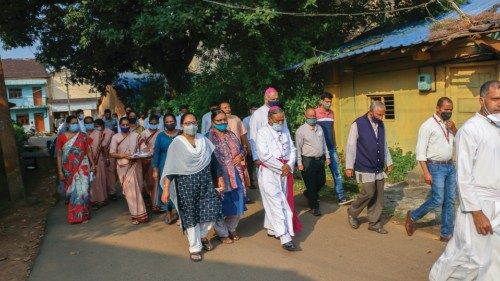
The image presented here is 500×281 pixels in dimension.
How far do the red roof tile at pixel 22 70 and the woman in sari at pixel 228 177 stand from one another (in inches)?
2095

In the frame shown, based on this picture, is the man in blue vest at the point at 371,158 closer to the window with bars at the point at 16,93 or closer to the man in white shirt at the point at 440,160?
the man in white shirt at the point at 440,160

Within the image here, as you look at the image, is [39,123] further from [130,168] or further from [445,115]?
[445,115]

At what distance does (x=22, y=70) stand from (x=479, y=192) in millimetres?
59572

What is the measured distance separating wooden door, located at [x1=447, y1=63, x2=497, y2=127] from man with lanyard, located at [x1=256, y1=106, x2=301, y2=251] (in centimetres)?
464

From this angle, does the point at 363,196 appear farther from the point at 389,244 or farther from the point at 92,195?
the point at 92,195

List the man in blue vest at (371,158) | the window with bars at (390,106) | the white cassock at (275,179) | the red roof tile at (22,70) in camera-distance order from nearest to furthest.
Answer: the white cassock at (275,179) < the man in blue vest at (371,158) < the window with bars at (390,106) < the red roof tile at (22,70)

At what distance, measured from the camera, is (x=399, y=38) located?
31.9 feet

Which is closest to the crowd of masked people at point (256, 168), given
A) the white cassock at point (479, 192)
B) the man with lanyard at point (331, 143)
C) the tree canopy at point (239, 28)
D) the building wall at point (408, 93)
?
the man with lanyard at point (331, 143)

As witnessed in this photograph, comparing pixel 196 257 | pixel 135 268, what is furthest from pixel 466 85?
pixel 135 268

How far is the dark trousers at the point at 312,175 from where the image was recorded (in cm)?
717

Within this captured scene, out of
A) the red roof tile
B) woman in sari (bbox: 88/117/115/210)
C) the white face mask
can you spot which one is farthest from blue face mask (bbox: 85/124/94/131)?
the red roof tile

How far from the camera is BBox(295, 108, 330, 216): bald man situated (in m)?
7.17

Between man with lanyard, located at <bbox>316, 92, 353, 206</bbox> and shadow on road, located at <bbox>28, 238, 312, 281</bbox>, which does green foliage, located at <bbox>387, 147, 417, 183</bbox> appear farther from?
shadow on road, located at <bbox>28, 238, 312, 281</bbox>

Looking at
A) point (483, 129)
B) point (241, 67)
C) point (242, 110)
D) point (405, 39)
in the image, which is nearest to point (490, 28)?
point (405, 39)
